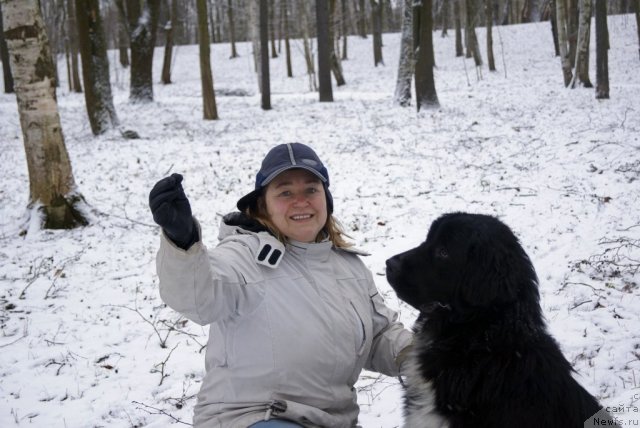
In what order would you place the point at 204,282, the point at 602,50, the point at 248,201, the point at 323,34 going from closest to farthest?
the point at 204,282
the point at 248,201
the point at 602,50
the point at 323,34

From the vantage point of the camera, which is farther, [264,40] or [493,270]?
[264,40]

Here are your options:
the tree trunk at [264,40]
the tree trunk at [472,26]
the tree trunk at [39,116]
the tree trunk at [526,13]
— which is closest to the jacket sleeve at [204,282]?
the tree trunk at [39,116]

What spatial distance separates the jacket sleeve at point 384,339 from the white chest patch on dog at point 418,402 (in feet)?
0.77

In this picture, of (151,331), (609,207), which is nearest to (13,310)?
(151,331)

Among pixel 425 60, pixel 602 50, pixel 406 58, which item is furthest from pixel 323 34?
pixel 602 50

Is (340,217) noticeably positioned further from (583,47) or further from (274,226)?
(583,47)

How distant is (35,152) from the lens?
6918mm

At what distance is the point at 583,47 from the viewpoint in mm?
16578

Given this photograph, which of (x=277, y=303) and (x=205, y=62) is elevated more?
(x=205, y=62)

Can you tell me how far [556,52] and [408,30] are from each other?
54.8 ft

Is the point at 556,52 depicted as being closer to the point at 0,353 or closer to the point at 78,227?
the point at 78,227

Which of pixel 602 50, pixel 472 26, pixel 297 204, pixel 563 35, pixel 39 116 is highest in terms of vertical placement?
pixel 472 26

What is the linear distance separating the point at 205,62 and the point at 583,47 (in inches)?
494

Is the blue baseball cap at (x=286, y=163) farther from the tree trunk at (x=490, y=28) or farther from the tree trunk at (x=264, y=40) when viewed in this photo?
the tree trunk at (x=490, y=28)
